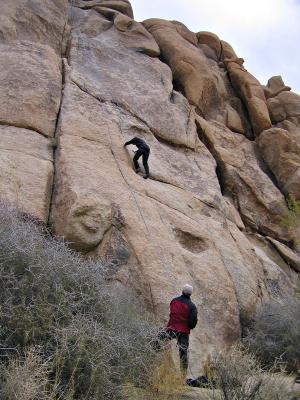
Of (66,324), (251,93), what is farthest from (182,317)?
(251,93)

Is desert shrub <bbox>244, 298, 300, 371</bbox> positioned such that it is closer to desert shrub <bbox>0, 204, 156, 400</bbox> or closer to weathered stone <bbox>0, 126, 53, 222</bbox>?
desert shrub <bbox>0, 204, 156, 400</bbox>

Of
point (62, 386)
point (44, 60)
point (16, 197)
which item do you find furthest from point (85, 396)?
point (44, 60)

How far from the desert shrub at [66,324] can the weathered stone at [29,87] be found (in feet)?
18.5

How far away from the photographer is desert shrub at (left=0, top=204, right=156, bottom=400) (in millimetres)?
6129

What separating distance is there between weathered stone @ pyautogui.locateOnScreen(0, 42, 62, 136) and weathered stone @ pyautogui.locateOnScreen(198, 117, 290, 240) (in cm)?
598

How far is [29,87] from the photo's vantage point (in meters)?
13.8

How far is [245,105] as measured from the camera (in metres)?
22.6

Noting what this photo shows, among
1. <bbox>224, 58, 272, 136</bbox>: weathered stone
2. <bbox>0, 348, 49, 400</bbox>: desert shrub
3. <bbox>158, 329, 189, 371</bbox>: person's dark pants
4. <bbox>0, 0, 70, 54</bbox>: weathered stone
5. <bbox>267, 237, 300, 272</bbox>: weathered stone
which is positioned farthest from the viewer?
<bbox>224, 58, 272, 136</bbox>: weathered stone

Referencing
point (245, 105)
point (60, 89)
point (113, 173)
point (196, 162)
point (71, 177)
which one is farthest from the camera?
point (245, 105)

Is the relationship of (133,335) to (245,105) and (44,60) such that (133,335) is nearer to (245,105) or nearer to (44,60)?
(44,60)

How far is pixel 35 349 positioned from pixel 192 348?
477cm

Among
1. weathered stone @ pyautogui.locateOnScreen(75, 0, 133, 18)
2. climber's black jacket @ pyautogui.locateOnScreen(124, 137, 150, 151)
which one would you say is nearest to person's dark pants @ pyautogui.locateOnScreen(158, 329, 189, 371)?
climber's black jacket @ pyautogui.locateOnScreen(124, 137, 150, 151)

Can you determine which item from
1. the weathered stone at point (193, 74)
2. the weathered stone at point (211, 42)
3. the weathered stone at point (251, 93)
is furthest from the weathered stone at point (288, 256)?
the weathered stone at point (211, 42)

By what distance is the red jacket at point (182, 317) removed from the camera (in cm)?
883
